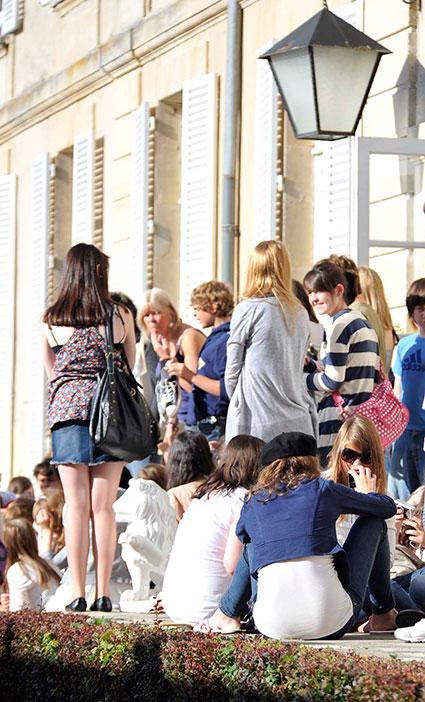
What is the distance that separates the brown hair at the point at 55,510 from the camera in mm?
11703

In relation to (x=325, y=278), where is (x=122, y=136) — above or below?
above

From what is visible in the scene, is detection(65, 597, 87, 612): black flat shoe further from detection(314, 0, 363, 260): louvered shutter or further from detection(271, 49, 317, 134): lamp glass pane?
Answer: detection(314, 0, 363, 260): louvered shutter

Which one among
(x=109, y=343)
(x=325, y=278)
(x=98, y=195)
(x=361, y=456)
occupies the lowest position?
(x=361, y=456)

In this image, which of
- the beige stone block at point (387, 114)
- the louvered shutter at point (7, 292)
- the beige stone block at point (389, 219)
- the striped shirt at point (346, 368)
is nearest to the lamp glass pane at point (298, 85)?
the beige stone block at point (389, 219)

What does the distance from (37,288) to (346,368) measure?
11277 millimetres

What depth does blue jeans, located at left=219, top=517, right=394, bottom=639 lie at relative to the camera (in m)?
7.53

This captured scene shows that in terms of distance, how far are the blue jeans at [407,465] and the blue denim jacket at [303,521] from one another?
2.82 metres

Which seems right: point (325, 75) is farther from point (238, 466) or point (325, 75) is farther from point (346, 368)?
point (238, 466)

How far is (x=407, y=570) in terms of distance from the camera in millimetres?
8555

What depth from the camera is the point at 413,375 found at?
10414mm

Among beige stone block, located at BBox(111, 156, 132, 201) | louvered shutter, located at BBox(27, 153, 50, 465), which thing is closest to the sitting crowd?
beige stone block, located at BBox(111, 156, 132, 201)

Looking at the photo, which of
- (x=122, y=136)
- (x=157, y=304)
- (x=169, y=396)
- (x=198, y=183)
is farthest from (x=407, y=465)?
(x=122, y=136)

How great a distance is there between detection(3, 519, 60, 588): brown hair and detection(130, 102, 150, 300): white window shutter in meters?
6.50

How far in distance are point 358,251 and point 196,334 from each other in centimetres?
126
